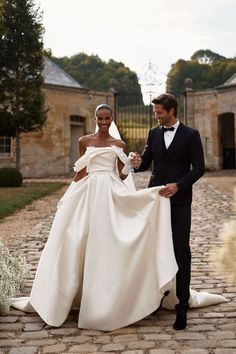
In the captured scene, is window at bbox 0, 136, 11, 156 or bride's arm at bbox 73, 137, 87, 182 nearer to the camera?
bride's arm at bbox 73, 137, 87, 182

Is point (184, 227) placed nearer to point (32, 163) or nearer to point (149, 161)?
point (149, 161)

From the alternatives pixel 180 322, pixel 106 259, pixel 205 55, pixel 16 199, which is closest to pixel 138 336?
pixel 180 322

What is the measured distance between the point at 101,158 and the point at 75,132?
78.7ft

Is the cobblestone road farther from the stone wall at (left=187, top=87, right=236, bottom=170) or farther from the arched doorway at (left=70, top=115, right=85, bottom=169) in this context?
the stone wall at (left=187, top=87, right=236, bottom=170)

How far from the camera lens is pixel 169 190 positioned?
3.81m

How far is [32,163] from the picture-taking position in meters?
24.8

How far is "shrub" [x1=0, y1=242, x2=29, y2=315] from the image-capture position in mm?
4184

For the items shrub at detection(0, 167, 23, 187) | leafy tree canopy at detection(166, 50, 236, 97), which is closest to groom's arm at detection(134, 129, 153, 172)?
shrub at detection(0, 167, 23, 187)

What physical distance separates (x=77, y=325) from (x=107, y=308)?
0.32 metres

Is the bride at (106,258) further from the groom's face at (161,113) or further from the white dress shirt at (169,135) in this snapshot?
the groom's face at (161,113)

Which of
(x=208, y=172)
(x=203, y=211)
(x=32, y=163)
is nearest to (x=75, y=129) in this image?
(x=32, y=163)

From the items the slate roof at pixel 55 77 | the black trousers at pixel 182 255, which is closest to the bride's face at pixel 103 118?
the black trousers at pixel 182 255

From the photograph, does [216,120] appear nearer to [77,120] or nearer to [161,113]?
[77,120]

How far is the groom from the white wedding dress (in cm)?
11
